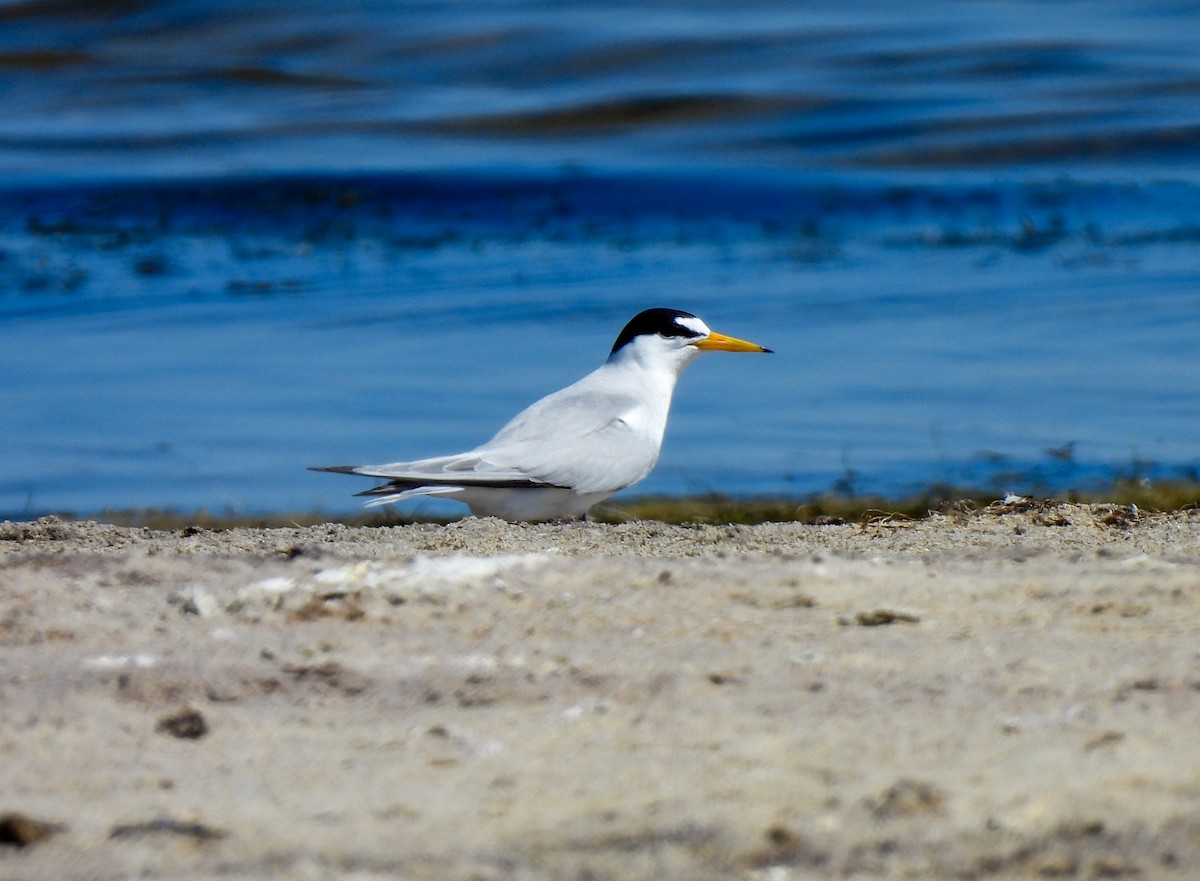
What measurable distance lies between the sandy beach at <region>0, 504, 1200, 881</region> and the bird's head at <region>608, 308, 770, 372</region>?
2.45 metres

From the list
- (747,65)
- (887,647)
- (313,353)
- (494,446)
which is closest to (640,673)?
(887,647)

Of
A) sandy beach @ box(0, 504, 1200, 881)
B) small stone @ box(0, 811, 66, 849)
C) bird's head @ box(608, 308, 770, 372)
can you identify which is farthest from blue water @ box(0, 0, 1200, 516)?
small stone @ box(0, 811, 66, 849)

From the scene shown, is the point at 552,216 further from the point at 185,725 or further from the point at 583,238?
the point at 185,725

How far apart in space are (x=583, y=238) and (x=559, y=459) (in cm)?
641

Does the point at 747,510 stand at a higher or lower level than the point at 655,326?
lower

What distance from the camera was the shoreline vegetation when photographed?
5664 mm

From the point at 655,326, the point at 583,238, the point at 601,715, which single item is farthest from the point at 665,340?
the point at 583,238

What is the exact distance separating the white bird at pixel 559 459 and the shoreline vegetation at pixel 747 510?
0.69 ft

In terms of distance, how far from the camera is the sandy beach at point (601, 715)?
7.23 feet

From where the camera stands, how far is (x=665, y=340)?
6.53m

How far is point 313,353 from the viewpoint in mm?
8500

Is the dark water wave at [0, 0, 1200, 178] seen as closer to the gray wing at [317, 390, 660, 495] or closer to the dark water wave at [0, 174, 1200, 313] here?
the dark water wave at [0, 174, 1200, 313]

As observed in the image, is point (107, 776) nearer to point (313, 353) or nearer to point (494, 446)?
point (494, 446)

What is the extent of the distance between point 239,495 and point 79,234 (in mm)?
6559
